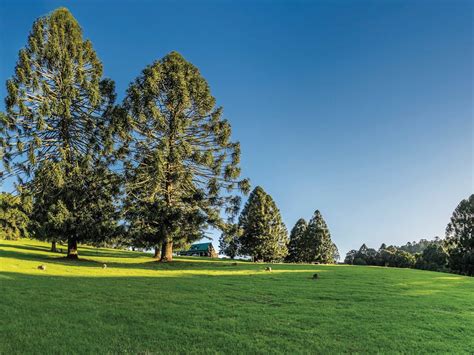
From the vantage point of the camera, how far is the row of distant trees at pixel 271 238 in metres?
46.2

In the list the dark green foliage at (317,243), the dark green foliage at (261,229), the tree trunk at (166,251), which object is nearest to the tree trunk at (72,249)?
the tree trunk at (166,251)

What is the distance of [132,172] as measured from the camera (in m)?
25.8

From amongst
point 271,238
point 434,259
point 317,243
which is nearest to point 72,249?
point 271,238

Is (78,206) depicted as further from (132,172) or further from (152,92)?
(152,92)

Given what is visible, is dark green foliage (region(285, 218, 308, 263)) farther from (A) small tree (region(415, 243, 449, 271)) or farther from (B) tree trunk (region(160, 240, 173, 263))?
(B) tree trunk (region(160, 240, 173, 263))

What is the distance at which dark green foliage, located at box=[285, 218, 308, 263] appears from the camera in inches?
2180

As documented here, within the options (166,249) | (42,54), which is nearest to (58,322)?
(166,249)

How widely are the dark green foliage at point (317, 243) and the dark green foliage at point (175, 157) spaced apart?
30.8m

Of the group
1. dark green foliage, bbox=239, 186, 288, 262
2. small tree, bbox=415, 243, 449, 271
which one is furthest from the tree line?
small tree, bbox=415, 243, 449, 271

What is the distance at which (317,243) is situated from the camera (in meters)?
53.5

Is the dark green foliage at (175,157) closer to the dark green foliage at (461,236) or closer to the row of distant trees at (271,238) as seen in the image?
the row of distant trees at (271,238)

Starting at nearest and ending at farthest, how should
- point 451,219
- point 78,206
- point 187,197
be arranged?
point 78,206 < point 187,197 < point 451,219

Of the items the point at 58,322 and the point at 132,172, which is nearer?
the point at 58,322

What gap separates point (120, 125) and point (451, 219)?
48.2 meters
